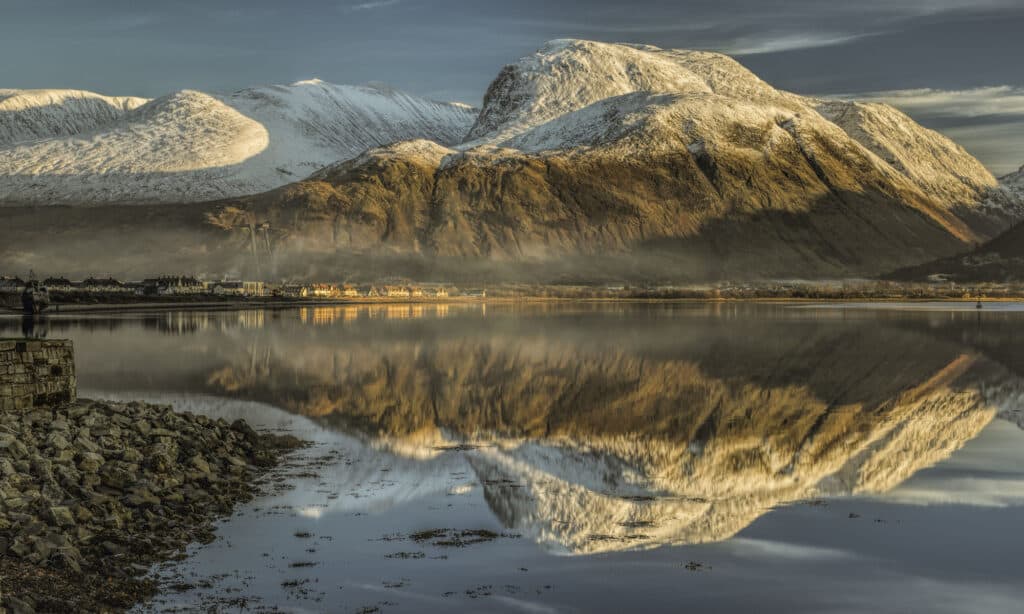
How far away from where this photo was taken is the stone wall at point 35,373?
1163 inches

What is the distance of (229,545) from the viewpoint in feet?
70.8

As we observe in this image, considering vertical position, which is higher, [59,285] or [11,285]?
[11,285]

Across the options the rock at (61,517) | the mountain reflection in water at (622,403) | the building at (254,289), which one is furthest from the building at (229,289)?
the rock at (61,517)

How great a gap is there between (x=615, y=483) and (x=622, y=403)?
47.7 ft

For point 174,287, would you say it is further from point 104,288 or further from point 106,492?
point 106,492

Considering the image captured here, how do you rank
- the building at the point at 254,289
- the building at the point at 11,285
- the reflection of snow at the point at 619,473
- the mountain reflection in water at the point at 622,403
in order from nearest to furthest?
the reflection of snow at the point at 619,473 → the mountain reflection in water at the point at 622,403 → the building at the point at 11,285 → the building at the point at 254,289

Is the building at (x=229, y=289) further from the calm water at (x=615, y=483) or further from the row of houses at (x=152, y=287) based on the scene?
the calm water at (x=615, y=483)

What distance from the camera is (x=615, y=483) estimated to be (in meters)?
27.2

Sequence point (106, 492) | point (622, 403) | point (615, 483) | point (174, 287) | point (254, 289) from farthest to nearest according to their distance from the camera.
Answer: point (254, 289), point (174, 287), point (622, 403), point (615, 483), point (106, 492)

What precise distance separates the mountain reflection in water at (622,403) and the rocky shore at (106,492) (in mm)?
4484

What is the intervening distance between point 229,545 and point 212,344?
173ft

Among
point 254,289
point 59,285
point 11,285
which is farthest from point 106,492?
point 254,289

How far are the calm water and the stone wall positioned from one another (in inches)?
253

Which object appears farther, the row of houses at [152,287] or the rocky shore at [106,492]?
the row of houses at [152,287]
